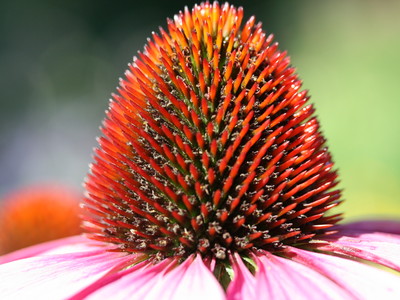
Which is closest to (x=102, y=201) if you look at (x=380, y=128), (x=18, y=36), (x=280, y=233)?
(x=280, y=233)

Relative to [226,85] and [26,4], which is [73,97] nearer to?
[26,4]

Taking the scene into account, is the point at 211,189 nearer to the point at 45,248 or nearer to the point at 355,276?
the point at 355,276

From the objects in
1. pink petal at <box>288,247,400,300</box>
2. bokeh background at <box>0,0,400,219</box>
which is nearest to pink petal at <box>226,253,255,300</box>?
pink petal at <box>288,247,400,300</box>

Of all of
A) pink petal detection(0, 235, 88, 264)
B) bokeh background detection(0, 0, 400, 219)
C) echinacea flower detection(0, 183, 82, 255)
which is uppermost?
bokeh background detection(0, 0, 400, 219)

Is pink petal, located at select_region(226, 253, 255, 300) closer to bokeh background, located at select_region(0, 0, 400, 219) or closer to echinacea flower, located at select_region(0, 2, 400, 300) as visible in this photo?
echinacea flower, located at select_region(0, 2, 400, 300)

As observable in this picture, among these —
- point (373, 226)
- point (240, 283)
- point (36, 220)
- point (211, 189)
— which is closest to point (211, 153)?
point (211, 189)

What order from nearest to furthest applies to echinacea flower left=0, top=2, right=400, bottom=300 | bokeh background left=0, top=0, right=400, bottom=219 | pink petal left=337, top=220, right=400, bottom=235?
echinacea flower left=0, top=2, right=400, bottom=300 → pink petal left=337, top=220, right=400, bottom=235 → bokeh background left=0, top=0, right=400, bottom=219

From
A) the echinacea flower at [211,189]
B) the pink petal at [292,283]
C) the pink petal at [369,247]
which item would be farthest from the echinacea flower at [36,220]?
the pink petal at [292,283]
